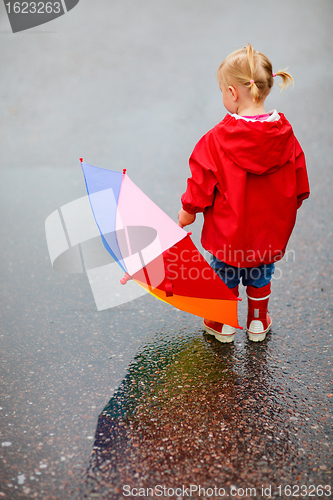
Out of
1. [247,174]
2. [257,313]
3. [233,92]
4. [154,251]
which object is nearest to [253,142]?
[247,174]

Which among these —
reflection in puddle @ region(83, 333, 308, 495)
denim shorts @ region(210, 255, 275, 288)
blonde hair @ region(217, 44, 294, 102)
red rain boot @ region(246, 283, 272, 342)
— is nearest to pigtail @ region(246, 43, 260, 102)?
blonde hair @ region(217, 44, 294, 102)

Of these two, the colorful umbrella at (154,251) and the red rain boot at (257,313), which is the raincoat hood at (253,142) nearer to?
the colorful umbrella at (154,251)

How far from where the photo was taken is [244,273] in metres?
2.74

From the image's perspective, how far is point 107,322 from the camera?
3.02 m

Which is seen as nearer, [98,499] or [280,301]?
[98,499]

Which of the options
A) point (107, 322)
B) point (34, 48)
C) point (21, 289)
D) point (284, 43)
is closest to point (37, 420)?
point (107, 322)

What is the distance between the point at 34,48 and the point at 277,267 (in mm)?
5991

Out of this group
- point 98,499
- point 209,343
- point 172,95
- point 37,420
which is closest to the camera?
point 98,499

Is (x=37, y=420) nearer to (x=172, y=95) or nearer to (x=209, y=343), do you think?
(x=209, y=343)

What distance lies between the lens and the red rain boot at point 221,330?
2.78 meters

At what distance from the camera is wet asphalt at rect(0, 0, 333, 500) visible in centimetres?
197

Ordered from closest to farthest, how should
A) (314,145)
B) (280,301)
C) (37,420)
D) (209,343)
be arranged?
(37,420) → (209,343) → (280,301) → (314,145)

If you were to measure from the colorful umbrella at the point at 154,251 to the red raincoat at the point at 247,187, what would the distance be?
0.21 metres

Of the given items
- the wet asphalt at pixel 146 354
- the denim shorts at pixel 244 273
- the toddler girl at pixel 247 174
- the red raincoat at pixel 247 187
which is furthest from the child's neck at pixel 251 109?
the wet asphalt at pixel 146 354
